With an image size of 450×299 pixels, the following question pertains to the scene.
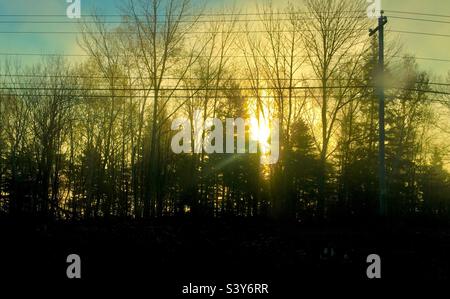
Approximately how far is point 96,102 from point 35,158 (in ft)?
29.8

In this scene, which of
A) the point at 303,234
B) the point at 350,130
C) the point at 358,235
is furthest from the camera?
the point at 350,130

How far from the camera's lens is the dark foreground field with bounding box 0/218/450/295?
10781 mm

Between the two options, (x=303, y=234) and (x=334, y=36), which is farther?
(x=334, y=36)

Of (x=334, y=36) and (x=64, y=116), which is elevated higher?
(x=334, y=36)

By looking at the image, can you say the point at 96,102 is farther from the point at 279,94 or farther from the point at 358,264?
the point at 358,264

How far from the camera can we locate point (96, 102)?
3419 centimetres

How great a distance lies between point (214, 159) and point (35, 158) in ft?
56.5

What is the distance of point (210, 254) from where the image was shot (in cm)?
1275

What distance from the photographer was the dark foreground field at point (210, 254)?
10.8m

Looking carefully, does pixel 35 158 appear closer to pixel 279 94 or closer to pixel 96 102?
pixel 96 102
